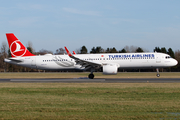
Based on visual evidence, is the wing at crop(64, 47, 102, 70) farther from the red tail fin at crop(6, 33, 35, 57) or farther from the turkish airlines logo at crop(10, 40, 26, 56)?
the turkish airlines logo at crop(10, 40, 26, 56)

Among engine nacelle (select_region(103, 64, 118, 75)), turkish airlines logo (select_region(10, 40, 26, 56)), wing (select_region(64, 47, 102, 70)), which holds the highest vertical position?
turkish airlines logo (select_region(10, 40, 26, 56))

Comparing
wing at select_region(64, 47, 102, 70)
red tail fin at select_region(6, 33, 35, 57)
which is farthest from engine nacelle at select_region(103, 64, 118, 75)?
red tail fin at select_region(6, 33, 35, 57)

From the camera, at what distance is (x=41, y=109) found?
9.80 m

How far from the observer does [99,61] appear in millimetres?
32375

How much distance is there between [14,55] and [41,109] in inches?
1052

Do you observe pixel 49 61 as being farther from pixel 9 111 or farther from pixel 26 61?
pixel 9 111

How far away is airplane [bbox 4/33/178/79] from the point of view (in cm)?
3135

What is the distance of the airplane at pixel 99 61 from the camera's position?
31.4 metres

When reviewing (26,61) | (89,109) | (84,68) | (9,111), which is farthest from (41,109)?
(26,61)

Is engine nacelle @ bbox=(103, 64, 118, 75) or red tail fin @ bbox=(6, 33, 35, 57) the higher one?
Answer: red tail fin @ bbox=(6, 33, 35, 57)

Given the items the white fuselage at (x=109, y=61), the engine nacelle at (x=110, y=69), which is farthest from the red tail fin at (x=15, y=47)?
the engine nacelle at (x=110, y=69)

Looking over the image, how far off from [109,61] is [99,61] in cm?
148

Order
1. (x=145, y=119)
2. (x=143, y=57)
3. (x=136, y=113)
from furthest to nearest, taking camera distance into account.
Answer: (x=143, y=57)
(x=136, y=113)
(x=145, y=119)

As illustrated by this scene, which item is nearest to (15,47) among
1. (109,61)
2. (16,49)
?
(16,49)
